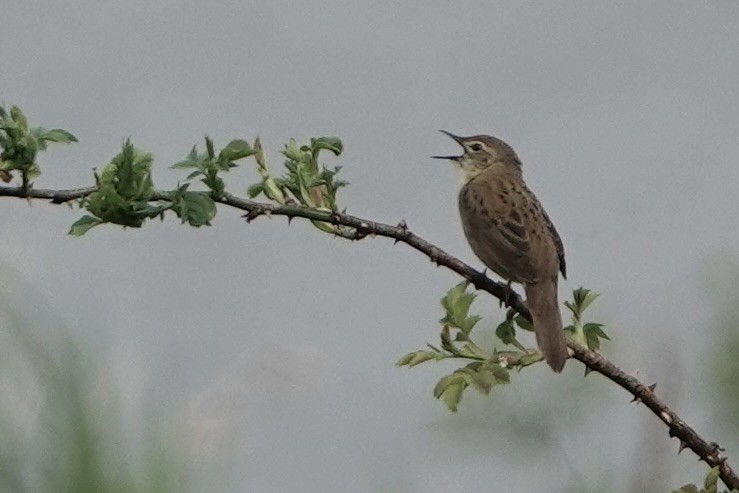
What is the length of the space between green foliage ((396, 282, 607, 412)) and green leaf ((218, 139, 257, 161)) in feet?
1.57

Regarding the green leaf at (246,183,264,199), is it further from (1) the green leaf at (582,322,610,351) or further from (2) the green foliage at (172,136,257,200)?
(1) the green leaf at (582,322,610,351)

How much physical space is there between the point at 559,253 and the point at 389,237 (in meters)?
3.60

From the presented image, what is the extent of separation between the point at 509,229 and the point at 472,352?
12.2 ft

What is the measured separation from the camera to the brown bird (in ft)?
18.4

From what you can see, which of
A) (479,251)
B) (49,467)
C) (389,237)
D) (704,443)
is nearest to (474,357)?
(389,237)

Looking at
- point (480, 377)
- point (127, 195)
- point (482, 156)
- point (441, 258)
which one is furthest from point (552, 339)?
point (482, 156)

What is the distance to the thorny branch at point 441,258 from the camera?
232 centimetres

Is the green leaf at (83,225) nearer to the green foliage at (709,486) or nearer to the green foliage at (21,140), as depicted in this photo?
the green foliage at (21,140)

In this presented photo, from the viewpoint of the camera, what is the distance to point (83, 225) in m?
2.37

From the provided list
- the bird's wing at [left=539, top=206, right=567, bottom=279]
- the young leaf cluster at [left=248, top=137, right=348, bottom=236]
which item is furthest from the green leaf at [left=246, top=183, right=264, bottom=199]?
the bird's wing at [left=539, top=206, right=567, bottom=279]

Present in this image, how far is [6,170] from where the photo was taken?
2537 millimetres

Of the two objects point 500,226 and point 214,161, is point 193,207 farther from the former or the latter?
point 500,226

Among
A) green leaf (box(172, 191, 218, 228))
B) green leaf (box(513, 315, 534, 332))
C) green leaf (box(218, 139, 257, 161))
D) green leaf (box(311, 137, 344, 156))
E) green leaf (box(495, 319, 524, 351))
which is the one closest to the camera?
green leaf (box(172, 191, 218, 228))

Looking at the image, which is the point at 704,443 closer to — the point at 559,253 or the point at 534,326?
the point at 534,326
